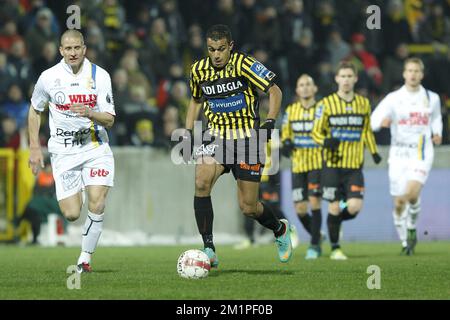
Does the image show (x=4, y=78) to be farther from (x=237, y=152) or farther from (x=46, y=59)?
(x=237, y=152)

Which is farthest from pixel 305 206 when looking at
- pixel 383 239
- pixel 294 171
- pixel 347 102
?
pixel 383 239

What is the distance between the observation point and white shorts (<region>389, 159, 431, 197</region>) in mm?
14234

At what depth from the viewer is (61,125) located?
10.5 m

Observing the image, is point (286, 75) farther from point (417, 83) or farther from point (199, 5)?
point (417, 83)

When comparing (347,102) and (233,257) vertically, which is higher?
(347,102)

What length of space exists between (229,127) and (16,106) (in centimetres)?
881

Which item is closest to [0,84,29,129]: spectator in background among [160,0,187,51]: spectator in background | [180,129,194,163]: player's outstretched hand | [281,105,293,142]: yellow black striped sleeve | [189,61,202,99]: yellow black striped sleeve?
[160,0,187,51]: spectator in background

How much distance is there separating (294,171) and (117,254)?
264cm

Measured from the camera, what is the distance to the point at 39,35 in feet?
63.1

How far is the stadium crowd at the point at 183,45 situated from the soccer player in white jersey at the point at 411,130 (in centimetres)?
467

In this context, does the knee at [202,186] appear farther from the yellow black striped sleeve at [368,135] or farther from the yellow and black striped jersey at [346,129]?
the yellow black striped sleeve at [368,135]

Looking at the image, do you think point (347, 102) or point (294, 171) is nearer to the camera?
point (347, 102)
